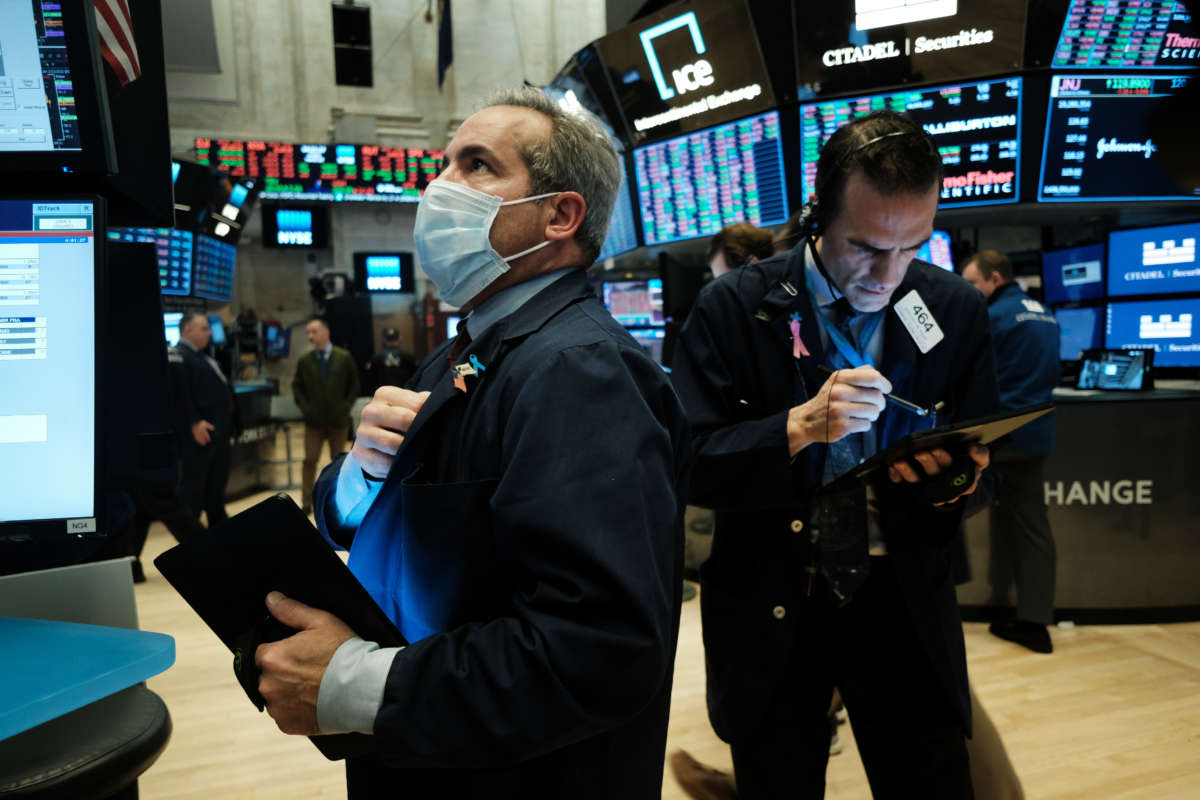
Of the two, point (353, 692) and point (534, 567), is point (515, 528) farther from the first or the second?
point (353, 692)

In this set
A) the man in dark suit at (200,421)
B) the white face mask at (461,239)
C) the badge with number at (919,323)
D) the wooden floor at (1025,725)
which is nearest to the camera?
the white face mask at (461,239)

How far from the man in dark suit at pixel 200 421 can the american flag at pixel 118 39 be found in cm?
399

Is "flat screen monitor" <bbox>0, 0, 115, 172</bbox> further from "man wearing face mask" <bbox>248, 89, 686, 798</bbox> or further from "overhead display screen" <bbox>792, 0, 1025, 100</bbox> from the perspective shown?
"overhead display screen" <bbox>792, 0, 1025, 100</bbox>

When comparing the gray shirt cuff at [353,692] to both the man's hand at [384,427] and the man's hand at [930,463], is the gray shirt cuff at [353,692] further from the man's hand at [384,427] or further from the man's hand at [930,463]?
the man's hand at [930,463]

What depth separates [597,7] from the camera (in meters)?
14.1

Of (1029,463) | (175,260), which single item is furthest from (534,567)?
(175,260)

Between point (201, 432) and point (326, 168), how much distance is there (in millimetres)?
7974

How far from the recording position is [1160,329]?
4.28 metres

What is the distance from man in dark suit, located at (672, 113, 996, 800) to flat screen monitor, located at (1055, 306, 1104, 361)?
12.7 ft

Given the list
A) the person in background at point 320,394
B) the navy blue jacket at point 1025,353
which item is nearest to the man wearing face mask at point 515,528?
the navy blue jacket at point 1025,353

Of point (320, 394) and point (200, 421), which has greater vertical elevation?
point (320, 394)

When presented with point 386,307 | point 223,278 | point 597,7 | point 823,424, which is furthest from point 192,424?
point 597,7

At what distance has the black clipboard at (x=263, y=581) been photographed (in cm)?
79

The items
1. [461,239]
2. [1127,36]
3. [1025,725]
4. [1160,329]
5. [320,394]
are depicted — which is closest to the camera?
[461,239]
